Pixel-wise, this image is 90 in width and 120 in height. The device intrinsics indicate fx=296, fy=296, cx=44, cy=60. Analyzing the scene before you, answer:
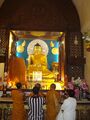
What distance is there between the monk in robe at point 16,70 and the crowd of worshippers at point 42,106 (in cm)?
262

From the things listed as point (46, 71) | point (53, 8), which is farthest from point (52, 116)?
point (53, 8)

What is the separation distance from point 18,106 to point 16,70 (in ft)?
10.3

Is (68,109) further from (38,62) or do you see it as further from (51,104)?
(38,62)

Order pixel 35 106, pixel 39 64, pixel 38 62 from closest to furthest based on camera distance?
pixel 35 106
pixel 39 64
pixel 38 62

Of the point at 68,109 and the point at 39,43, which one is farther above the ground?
the point at 39,43

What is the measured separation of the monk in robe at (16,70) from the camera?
10.9m

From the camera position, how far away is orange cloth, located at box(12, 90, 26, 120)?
7.94m

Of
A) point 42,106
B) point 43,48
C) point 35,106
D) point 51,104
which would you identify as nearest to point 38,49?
point 43,48

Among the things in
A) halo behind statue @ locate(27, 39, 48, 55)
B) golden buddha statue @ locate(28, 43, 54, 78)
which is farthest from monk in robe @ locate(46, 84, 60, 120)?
halo behind statue @ locate(27, 39, 48, 55)

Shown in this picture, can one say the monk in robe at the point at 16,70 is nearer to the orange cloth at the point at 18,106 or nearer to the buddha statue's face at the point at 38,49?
the buddha statue's face at the point at 38,49

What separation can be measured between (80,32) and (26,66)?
2565 mm

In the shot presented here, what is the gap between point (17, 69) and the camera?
36.2ft

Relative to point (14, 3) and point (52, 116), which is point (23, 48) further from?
point (52, 116)

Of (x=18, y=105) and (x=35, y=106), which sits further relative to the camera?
(x=18, y=105)
